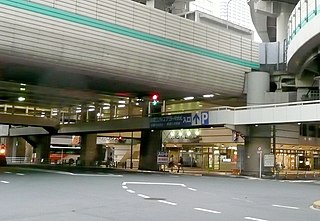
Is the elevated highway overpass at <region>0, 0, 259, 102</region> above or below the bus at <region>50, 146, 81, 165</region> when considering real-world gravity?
above

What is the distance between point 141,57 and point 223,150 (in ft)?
83.6

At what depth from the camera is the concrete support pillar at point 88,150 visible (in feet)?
187

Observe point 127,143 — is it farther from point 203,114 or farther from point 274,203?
point 274,203

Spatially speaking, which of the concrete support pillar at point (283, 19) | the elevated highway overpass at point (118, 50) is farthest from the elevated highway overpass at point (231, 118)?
the concrete support pillar at point (283, 19)

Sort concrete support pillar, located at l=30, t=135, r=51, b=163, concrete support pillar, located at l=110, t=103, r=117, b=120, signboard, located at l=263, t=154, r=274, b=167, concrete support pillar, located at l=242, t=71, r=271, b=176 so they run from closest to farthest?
signboard, located at l=263, t=154, r=274, b=167, concrete support pillar, located at l=242, t=71, r=271, b=176, concrete support pillar, located at l=110, t=103, r=117, b=120, concrete support pillar, located at l=30, t=135, r=51, b=163

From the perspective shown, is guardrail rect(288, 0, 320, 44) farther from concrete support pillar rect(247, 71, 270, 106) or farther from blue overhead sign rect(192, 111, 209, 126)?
blue overhead sign rect(192, 111, 209, 126)

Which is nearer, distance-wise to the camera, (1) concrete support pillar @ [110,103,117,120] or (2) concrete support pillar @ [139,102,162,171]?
(2) concrete support pillar @ [139,102,162,171]

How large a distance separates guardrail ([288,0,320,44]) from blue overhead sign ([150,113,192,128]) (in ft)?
38.3

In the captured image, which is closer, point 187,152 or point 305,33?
point 305,33

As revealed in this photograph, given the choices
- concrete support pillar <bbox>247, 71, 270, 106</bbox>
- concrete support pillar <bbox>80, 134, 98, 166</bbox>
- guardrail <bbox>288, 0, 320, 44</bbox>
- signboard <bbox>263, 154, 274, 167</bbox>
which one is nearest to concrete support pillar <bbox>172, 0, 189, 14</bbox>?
concrete support pillar <bbox>247, 71, 270, 106</bbox>

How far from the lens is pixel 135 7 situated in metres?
32.1

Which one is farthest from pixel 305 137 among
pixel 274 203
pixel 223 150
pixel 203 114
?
pixel 274 203

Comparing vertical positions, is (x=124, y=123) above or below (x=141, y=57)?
below

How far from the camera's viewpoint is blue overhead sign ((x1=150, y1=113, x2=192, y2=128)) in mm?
39656
